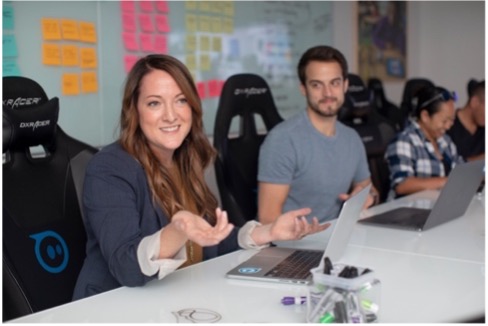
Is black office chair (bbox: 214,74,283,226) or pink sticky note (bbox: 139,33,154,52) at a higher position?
pink sticky note (bbox: 139,33,154,52)

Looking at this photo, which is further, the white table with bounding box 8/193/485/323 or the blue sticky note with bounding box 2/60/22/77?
the blue sticky note with bounding box 2/60/22/77

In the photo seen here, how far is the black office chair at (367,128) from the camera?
374 cm

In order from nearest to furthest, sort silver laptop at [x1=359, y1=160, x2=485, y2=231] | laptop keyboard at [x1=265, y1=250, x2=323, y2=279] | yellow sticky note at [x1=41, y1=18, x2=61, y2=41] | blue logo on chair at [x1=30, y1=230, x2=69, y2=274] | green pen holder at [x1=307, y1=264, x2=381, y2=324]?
green pen holder at [x1=307, y1=264, x2=381, y2=324]
laptop keyboard at [x1=265, y1=250, x2=323, y2=279]
blue logo on chair at [x1=30, y1=230, x2=69, y2=274]
silver laptop at [x1=359, y1=160, x2=485, y2=231]
yellow sticky note at [x1=41, y1=18, x2=61, y2=41]

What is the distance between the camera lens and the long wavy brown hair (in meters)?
1.94

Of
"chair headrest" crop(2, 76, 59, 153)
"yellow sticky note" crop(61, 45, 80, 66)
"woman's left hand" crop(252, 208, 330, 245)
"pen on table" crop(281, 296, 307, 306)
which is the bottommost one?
"pen on table" crop(281, 296, 307, 306)

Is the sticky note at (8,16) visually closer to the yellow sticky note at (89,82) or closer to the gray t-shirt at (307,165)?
the yellow sticky note at (89,82)

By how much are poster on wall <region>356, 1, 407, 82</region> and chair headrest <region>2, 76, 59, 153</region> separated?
3.92 m

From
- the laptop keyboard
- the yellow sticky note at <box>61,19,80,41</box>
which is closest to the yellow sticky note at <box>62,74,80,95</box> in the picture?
the yellow sticky note at <box>61,19,80,41</box>

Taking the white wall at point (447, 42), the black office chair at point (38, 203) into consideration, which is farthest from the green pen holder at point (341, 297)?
the white wall at point (447, 42)

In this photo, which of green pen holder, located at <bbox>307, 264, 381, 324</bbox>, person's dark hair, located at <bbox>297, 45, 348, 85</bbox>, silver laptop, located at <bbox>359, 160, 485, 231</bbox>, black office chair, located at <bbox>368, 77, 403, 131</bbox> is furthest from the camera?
black office chair, located at <bbox>368, 77, 403, 131</bbox>

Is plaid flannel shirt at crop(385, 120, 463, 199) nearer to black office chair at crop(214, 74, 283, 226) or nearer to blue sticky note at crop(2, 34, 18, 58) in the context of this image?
black office chair at crop(214, 74, 283, 226)

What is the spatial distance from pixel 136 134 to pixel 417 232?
36.6 inches

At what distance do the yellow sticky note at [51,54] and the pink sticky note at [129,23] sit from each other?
435 mm

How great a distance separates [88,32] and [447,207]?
187 centimetres
